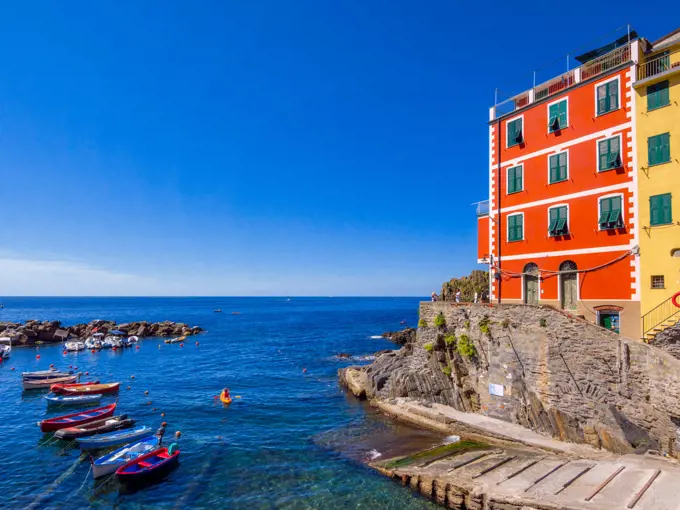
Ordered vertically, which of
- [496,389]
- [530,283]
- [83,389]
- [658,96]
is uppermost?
[658,96]

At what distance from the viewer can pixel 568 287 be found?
78.7ft

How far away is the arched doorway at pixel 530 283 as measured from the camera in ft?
84.0

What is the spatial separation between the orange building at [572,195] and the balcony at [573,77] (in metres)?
0.06

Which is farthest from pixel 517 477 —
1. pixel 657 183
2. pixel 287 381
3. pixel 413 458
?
pixel 287 381

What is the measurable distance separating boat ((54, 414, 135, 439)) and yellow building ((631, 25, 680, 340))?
31603mm

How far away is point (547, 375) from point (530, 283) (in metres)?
6.43

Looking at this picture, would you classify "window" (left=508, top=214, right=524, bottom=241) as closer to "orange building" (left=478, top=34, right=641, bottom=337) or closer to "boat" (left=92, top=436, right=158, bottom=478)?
"orange building" (left=478, top=34, right=641, bottom=337)

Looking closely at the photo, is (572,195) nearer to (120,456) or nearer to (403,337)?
(120,456)

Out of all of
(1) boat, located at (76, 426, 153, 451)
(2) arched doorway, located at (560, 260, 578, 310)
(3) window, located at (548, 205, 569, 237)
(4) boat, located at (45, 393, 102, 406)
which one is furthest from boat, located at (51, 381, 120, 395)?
(3) window, located at (548, 205, 569, 237)

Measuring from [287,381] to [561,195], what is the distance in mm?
30135

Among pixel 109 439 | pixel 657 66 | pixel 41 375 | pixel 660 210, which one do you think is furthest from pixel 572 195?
pixel 41 375

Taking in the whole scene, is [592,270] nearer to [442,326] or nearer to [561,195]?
[561,195]

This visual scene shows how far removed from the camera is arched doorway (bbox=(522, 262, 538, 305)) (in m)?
25.6

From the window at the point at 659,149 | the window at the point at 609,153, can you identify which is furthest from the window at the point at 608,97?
the window at the point at 659,149
